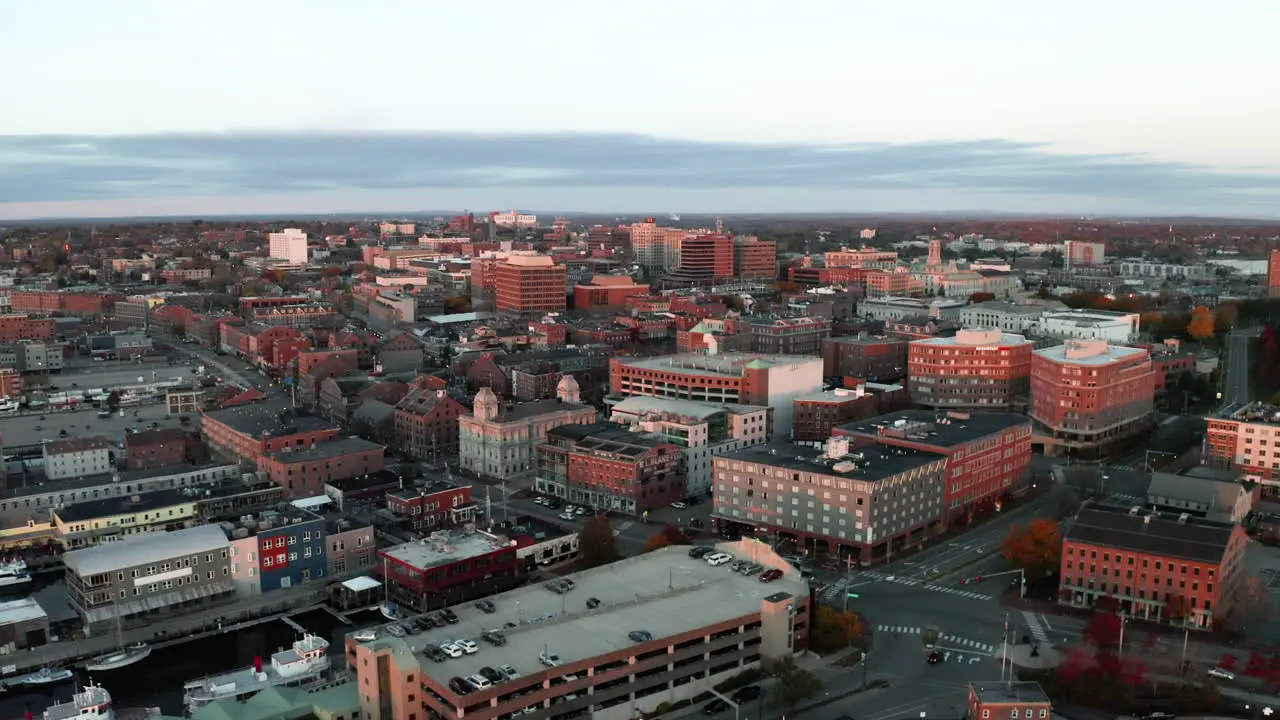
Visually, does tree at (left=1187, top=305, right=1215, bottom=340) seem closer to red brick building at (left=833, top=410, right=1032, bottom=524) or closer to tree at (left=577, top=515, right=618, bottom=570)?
red brick building at (left=833, top=410, right=1032, bottom=524)

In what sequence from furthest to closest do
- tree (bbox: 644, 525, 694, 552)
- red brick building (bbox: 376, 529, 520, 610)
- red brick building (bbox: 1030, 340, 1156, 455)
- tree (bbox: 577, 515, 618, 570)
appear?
red brick building (bbox: 1030, 340, 1156, 455) < tree (bbox: 644, 525, 694, 552) < tree (bbox: 577, 515, 618, 570) < red brick building (bbox: 376, 529, 520, 610)

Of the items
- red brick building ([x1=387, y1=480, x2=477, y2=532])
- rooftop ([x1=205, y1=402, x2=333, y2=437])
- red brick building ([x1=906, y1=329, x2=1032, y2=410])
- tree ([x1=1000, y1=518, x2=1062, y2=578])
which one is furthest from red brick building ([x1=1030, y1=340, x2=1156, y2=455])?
rooftop ([x1=205, y1=402, x2=333, y2=437])

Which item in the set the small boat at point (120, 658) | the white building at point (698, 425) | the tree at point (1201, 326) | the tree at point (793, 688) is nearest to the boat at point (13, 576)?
the small boat at point (120, 658)

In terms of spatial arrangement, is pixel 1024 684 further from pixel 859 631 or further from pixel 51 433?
pixel 51 433

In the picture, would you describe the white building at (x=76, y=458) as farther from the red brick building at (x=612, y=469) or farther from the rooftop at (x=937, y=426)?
the rooftop at (x=937, y=426)

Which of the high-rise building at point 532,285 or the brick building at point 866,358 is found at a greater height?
the high-rise building at point 532,285

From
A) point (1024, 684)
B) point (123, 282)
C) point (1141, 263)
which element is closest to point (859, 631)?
point (1024, 684)
